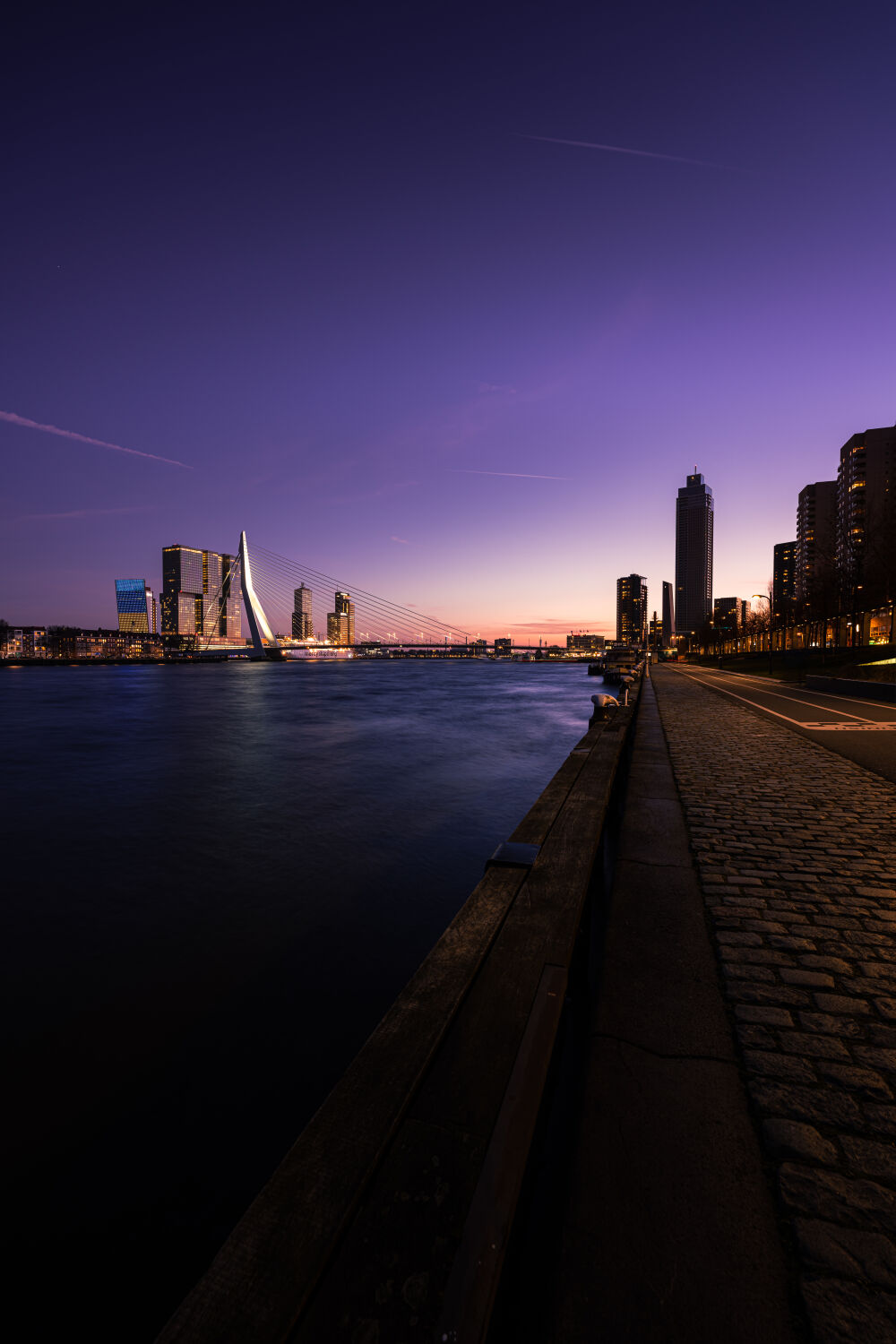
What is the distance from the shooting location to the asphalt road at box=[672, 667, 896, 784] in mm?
10617

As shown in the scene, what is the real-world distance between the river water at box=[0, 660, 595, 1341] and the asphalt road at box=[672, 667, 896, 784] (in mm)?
6398

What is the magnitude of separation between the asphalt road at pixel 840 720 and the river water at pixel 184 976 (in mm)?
6398

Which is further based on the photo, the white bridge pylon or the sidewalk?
the white bridge pylon

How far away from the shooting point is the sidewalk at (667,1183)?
1681 millimetres

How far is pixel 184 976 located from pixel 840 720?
1752 centimetres

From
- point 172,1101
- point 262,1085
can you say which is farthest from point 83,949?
point 262,1085

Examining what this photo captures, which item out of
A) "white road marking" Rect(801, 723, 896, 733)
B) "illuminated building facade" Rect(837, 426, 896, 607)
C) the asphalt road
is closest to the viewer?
the asphalt road

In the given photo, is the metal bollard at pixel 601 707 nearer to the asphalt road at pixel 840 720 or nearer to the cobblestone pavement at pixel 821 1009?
the asphalt road at pixel 840 720

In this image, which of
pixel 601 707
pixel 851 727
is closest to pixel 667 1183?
pixel 601 707

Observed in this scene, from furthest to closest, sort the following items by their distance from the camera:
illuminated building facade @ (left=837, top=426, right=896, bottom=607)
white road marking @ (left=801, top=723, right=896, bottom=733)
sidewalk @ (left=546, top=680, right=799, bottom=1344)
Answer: illuminated building facade @ (left=837, top=426, right=896, bottom=607) → white road marking @ (left=801, top=723, right=896, bottom=733) → sidewalk @ (left=546, top=680, right=799, bottom=1344)

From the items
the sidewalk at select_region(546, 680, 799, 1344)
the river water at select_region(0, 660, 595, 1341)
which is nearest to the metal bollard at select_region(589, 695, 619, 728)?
the river water at select_region(0, 660, 595, 1341)

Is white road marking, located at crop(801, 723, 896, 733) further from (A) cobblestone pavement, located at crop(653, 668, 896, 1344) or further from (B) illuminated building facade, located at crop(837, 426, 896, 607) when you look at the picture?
(B) illuminated building facade, located at crop(837, 426, 896, 607)

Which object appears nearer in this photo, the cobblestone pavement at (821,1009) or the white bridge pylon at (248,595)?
the cobblestone pavement at (821,1009)

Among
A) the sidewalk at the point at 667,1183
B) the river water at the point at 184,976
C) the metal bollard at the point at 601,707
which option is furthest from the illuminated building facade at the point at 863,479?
the sidewalk at the point at 667,1183
